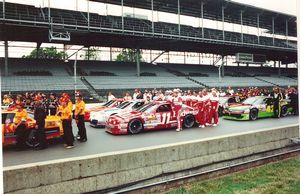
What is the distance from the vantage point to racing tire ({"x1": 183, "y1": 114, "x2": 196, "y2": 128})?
8.68m

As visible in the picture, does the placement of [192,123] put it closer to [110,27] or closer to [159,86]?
[159,86]

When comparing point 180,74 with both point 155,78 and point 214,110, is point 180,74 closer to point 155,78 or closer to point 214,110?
point 155,78

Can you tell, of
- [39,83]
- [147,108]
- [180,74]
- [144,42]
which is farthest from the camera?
[144,42]

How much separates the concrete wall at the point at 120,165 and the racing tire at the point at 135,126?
85.0 inches

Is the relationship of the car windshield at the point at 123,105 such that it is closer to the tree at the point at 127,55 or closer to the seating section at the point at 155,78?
the seating section at the point at 155,78

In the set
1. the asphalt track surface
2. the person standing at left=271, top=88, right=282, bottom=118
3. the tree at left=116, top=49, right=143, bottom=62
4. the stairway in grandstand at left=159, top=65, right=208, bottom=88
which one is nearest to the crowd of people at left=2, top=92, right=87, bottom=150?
the asphalt track surface

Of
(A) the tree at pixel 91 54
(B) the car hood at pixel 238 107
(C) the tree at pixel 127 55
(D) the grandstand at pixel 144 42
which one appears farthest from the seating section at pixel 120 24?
(A) the tree at pixel 91 54

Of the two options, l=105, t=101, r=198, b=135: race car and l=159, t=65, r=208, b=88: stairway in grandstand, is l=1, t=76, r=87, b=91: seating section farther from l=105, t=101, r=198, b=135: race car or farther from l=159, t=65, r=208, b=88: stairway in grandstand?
l=159, t=65, r=208, b=88: stairway in grandstand

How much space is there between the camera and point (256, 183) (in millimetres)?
5820

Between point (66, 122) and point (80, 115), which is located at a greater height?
point (80, 115)

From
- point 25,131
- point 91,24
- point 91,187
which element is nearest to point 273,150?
point 91,187

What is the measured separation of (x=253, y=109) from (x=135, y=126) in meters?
4.42

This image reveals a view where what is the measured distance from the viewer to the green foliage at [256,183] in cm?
541

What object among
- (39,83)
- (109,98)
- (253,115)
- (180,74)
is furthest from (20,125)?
(180,74)
